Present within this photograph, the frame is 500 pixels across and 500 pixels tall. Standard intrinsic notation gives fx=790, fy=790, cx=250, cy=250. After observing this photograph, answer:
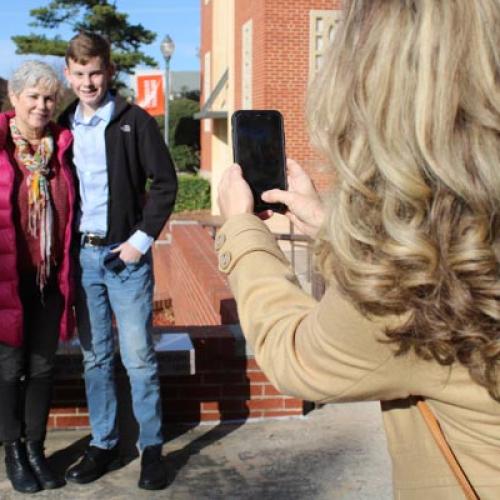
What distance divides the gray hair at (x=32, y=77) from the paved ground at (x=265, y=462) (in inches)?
75.7

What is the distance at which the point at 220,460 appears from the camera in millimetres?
4215

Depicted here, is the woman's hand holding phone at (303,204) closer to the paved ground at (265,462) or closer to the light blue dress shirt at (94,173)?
the light blue dress shirt at (94,173)

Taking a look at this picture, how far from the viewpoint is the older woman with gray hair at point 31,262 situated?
11.9 feet

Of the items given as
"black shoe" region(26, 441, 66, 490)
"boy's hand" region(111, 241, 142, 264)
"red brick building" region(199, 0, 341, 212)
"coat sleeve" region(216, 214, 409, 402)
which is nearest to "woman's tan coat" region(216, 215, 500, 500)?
"coat sleeve" region(216, 214, 409, 402)

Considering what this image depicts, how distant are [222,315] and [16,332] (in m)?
1.87

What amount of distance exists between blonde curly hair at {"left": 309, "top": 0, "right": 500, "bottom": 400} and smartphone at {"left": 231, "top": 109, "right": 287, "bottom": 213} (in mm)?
626

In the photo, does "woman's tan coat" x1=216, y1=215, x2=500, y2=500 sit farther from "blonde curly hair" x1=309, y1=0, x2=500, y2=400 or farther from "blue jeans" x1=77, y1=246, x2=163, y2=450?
"blue jeans" x1=77, y1=246, x2=163, y2=450

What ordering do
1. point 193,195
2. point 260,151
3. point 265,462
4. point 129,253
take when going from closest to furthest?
point 260,151
point 129,253
point 265,462
point 193,195

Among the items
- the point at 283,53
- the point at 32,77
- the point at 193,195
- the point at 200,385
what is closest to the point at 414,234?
the point at 32,77

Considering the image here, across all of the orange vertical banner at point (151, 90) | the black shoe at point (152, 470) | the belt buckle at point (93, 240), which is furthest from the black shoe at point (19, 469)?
the orange vertical banner at point (151, 90)

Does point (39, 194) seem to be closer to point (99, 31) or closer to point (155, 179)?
point (155, 179)

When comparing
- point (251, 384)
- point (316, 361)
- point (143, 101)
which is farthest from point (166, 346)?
point (143, 101)

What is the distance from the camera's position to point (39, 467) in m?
3.87

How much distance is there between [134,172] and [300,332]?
2.69 m
